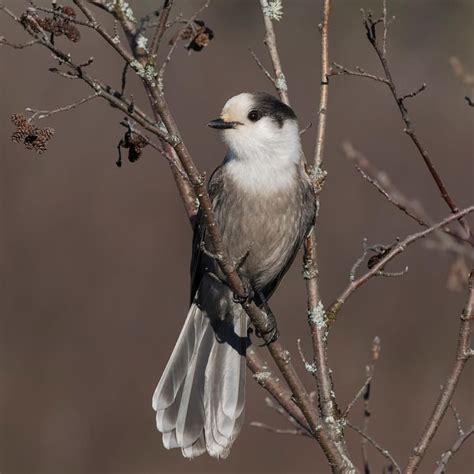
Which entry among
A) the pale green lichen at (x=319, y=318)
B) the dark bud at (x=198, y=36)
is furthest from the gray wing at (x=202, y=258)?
the dark bud at (x=198, y=36)

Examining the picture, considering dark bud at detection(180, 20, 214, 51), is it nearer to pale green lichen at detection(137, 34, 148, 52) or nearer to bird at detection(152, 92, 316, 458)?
pale green lichen at detection(137, 34, 148, 52)

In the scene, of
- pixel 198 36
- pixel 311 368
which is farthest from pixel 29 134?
pixel 311 368

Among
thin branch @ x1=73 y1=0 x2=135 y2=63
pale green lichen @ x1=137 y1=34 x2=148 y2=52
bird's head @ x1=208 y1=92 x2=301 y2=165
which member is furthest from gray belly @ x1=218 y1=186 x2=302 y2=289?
thin branch @ x1=73 y1=0 x2=135 y2=63

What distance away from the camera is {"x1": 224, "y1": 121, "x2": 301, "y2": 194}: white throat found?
3734mm

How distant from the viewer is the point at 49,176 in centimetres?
1086

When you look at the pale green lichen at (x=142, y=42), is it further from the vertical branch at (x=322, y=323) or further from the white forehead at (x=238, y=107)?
the white forehead at (x=238, y=107)

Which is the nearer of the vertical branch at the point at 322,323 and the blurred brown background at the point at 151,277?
the vertical branch at the point at 322,323

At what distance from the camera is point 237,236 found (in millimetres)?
3787

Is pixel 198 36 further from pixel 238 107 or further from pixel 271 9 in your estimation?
pixel 238 107

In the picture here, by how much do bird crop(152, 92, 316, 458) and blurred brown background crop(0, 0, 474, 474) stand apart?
15.0 feet

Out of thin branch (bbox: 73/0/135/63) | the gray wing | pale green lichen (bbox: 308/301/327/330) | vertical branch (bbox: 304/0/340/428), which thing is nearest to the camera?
thin branch (bbox: 73/0/135/63)

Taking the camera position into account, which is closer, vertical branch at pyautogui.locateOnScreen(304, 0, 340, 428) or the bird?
vertical branch at pyautogui.locateOnScreen(304, 0, 340, 428)

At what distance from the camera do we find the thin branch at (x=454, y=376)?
8.64 ft

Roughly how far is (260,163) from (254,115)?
0.62 feet
